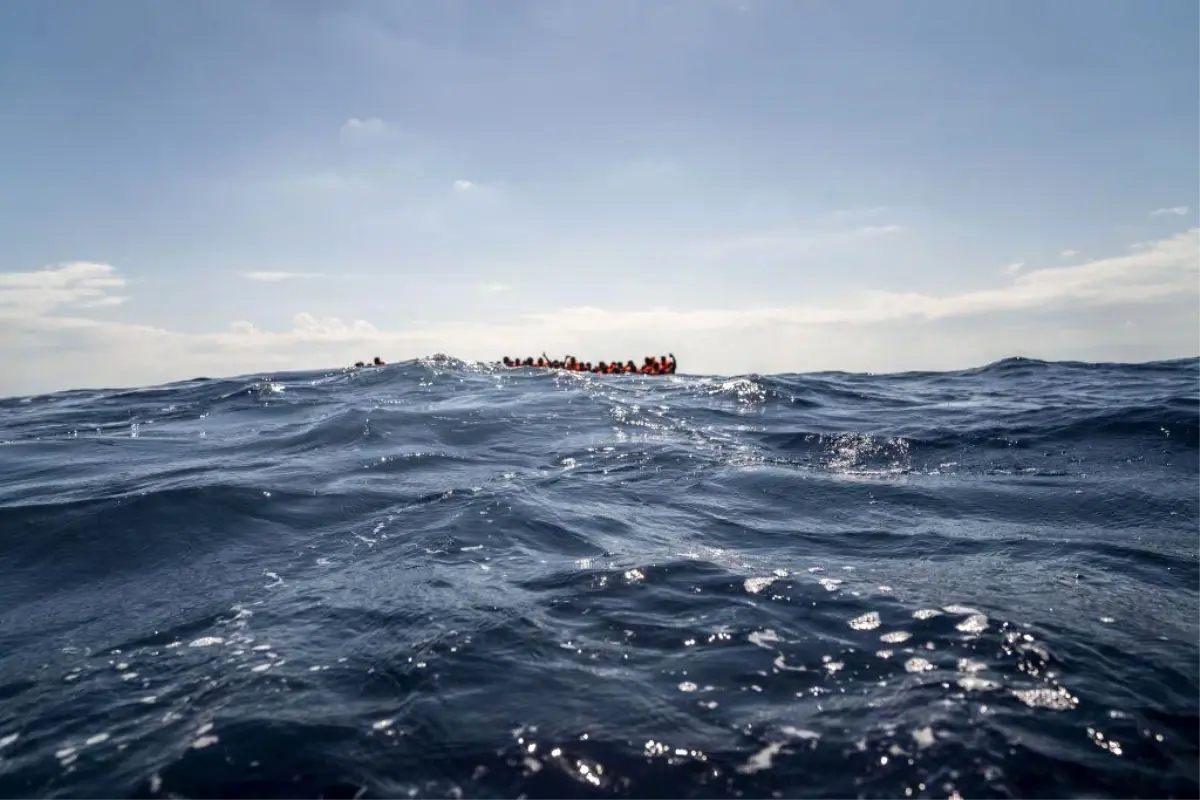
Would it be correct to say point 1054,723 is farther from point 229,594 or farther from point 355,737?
point 229,594

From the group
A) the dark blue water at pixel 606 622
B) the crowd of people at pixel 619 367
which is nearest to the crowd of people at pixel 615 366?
the crowd of people at pixel 619 367

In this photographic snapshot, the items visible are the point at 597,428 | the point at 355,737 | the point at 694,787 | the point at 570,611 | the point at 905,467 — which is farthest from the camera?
the point at 597,428

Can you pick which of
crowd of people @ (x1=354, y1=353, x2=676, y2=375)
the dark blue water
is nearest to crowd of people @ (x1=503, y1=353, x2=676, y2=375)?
crowd of people @ (x1=354, y1=353, x2=676, y2=375)

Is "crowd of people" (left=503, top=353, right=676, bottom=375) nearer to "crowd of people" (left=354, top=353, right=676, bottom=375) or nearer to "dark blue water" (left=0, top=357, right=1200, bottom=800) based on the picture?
"crowd of people" (left=354, top=353, right=676, bottom=375)

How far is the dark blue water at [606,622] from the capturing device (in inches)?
143

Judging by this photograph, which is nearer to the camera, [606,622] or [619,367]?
[606,622]

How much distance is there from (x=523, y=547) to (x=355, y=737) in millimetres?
3406

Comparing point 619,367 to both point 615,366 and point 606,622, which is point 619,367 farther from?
point 606,622

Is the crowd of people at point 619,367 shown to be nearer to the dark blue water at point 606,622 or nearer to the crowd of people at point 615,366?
the crowd of people at point 615,366

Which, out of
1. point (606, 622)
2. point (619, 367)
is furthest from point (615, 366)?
point (606, 622)

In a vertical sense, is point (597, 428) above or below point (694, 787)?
above

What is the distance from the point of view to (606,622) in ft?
17.1

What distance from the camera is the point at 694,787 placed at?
3471 millimetres

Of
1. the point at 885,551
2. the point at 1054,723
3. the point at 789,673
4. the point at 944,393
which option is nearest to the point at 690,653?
the point at 789,673
